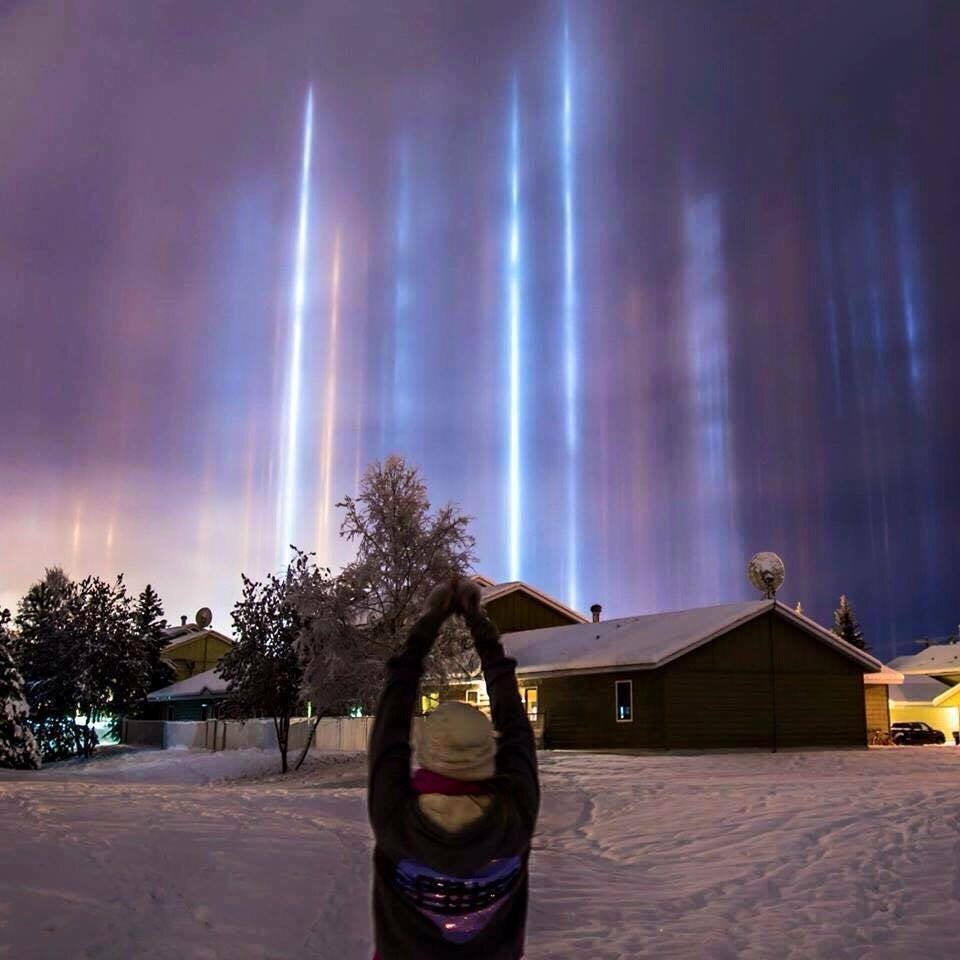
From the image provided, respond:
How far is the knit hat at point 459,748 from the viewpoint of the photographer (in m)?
3.06

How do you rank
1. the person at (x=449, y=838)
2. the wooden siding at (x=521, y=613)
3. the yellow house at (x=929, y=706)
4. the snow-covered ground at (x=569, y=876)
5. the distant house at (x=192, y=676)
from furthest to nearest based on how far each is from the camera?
the yellow house at (x=929, y=706) < the distant house at (x=192, y=676) < the wooden siding at (x=521, y=613) < the snow-covered ground at (x=569, y=876) < the person at (x=449, y=838)

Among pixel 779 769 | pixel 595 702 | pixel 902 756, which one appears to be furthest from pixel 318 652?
pixel 902 756

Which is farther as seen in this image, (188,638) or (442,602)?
(188,638)

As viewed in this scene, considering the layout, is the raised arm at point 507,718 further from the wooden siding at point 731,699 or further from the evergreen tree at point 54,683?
the evergreen tree at point 54,683

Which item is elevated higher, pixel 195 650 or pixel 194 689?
pixel 195 650

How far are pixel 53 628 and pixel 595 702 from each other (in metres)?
27.7

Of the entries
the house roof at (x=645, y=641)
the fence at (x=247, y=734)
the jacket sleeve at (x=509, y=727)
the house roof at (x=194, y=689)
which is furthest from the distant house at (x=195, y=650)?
the jacket sleeve at (x=509, y=727)

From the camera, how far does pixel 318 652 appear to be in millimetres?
31812

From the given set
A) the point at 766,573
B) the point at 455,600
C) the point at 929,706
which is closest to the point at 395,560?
the point at 766,573

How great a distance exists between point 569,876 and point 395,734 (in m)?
9.22

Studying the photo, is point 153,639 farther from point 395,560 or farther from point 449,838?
point 449,838

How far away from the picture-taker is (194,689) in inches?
2382

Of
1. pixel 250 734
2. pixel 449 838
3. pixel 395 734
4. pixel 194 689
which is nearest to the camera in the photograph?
pixel 449 838

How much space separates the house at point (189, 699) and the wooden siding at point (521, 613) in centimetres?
1807
